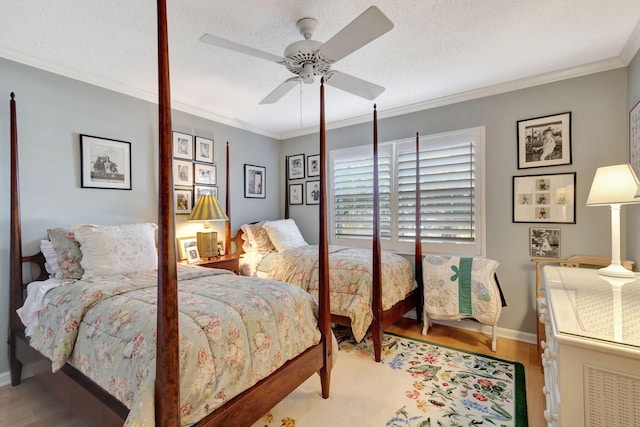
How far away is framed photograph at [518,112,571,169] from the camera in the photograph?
2.66 meters

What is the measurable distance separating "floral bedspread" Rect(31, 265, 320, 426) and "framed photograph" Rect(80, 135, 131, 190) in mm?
1182

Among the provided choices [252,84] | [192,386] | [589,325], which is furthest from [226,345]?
[252,84]

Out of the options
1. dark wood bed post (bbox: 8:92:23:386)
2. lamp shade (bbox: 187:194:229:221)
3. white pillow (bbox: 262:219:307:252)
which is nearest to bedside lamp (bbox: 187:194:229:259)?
lamp shade (bbox: 187:194:229:221)

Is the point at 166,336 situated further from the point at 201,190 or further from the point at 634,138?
the point at 634,138

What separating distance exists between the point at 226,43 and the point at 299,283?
6.87 feet

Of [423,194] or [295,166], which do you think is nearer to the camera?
[423,194]

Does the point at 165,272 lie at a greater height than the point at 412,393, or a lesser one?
greater

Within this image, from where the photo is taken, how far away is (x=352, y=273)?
2.65m

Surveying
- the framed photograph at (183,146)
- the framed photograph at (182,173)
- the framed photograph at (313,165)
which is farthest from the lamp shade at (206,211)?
the framed photograph at (313,165)

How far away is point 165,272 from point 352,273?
188cm

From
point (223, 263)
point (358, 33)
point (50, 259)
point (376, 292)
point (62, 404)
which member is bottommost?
point (62, 404)

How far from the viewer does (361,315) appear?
2453mm

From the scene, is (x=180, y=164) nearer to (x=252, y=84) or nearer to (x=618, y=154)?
(x=252, y=84)

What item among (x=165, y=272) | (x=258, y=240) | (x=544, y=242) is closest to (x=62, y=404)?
(x=165, y=272)
